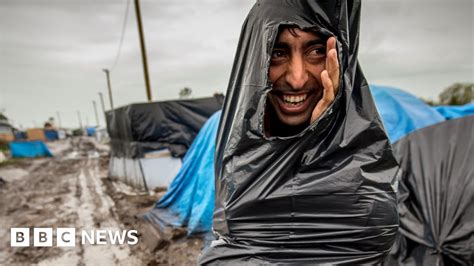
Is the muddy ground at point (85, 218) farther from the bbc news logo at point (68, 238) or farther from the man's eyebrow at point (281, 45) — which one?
the man's eyebrow at point (281, 45)

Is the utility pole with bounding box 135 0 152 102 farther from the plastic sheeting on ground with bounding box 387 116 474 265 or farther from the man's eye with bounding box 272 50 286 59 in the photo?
the man's eye with bounding box 272 50 286 59

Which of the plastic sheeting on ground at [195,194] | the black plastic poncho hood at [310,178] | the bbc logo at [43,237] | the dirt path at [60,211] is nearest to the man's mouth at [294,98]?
the black plastic poncho hood at [310,178]

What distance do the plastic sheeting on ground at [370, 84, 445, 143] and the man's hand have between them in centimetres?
260

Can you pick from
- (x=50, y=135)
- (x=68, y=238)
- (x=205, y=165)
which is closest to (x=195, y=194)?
(x=205, y=165)

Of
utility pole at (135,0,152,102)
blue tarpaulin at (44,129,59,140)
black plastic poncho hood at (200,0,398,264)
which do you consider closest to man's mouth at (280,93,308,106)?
black plastic poncho hood at (200,0,398,264)

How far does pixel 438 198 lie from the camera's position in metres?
2.16

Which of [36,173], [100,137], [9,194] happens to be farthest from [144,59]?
[100,137]

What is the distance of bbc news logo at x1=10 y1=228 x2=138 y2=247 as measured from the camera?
4.17 meters

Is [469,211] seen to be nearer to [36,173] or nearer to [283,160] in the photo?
[283,160]

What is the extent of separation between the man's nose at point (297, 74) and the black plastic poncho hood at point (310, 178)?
0.37 ft

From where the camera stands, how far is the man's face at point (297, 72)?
1.20 m

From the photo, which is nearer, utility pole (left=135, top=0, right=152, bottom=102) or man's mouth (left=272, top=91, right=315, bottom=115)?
man's mouth (left=272, top=91, right=315, bottom=115)

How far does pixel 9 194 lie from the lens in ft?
27.4

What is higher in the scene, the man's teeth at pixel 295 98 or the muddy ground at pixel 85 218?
the man's teeth at pixel 295 98
